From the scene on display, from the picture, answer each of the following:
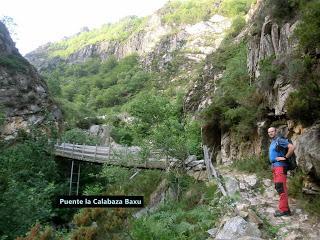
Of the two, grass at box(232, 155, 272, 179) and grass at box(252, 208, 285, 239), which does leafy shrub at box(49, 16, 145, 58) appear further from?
grass at box(252, 208, 285, 239)

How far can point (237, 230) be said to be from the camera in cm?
689

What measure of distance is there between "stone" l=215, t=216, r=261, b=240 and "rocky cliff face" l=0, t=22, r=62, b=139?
28223mm

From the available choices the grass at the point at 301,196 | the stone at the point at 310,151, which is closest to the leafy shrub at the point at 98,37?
the grass at the point at 301,196

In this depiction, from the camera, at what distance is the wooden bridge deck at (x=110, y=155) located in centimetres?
1678

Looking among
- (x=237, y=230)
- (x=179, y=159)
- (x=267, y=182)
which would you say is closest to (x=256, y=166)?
(x=267, y=182)

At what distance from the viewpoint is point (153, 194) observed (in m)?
14.6

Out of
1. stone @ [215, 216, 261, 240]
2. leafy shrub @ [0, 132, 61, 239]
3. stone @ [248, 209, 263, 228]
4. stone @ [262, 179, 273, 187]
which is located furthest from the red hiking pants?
leafy shrub @ [0, 132, 61, 239]

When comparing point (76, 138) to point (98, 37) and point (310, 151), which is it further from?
point (98, 37)

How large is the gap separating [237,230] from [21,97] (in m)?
33.6

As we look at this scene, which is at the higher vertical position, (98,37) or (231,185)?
(98,37)

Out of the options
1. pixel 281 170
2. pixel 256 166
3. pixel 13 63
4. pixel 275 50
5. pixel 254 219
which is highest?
pixel 13 63

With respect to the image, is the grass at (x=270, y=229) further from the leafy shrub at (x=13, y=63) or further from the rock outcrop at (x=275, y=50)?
the leafy shrub at (x=13, y=63)

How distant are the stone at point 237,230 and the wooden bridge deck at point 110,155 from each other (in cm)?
782

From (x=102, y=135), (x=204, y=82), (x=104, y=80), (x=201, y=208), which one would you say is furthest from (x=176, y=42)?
(x=201, y=208)
